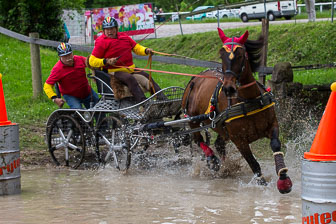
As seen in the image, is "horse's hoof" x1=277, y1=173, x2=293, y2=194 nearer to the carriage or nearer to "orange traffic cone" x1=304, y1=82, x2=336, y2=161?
the carriage

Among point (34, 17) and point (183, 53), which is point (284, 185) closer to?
point (183, 53)

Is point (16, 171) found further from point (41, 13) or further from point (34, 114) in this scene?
point (41, 13)

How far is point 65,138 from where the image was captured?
983 cm

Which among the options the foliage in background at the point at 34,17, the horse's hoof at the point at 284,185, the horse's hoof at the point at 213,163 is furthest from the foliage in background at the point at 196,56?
the horse's hoof at the point at 284,185

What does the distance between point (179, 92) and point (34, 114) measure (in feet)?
12.9

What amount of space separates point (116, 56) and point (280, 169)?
142 inches

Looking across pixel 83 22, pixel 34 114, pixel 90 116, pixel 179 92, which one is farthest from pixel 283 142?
pixel 83 22

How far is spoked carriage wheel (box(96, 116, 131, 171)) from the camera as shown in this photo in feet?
29.8

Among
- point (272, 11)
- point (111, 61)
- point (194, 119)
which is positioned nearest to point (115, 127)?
point (111, 61)

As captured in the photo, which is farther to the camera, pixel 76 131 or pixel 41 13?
pixel 41 13

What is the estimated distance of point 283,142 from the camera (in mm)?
9727

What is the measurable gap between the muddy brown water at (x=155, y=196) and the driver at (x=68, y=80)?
114 centimetres

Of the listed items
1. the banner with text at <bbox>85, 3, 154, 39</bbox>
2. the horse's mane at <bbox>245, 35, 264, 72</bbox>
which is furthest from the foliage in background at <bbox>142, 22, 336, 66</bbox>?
the horse's mane at <bbox>245, 35, 264, 72</bbox>

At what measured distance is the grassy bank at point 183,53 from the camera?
12.3 meters
